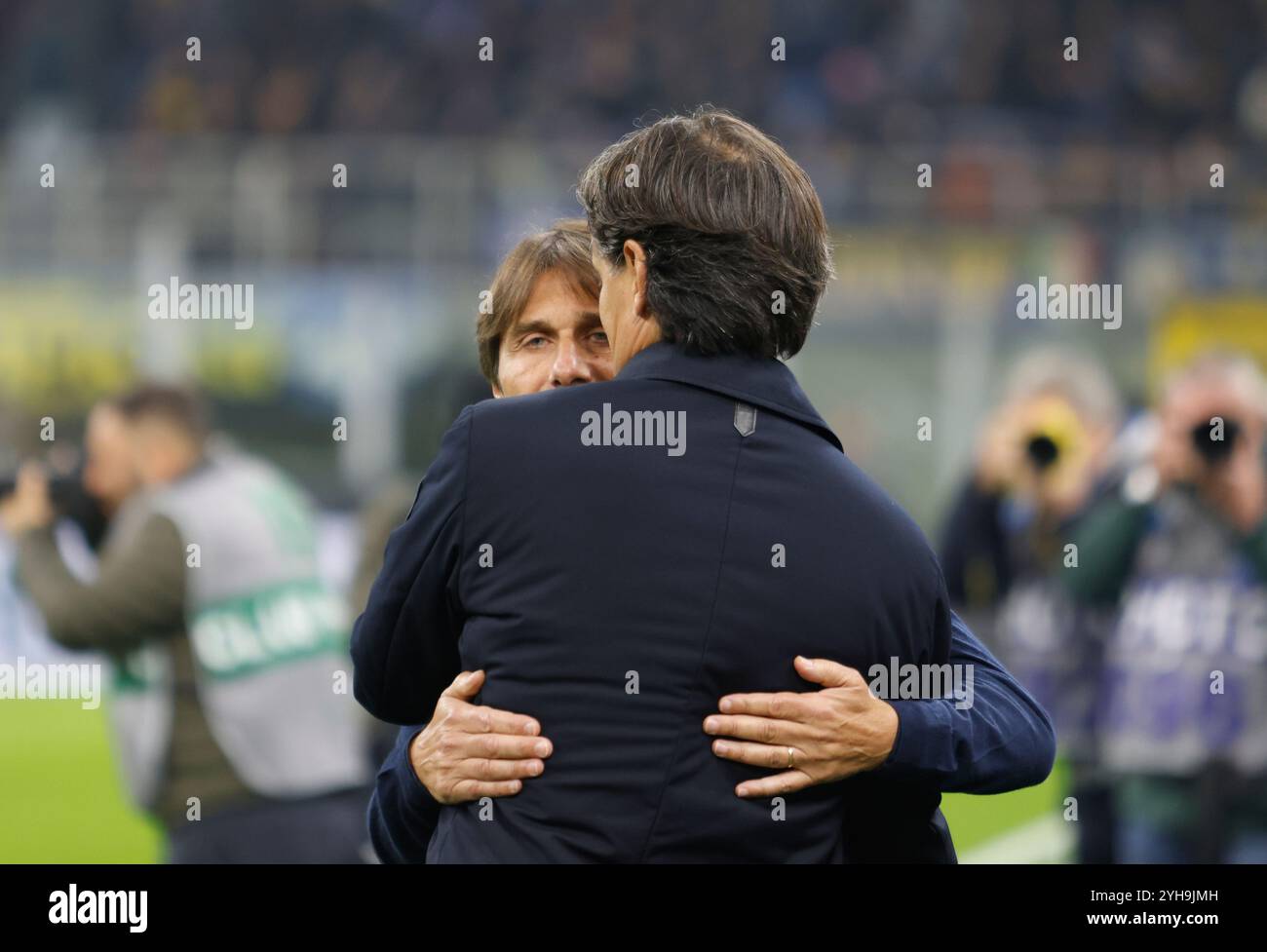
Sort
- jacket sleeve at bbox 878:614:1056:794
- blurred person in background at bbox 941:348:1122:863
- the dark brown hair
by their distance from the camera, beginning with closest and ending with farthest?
jacket sleeve at bbox 878:614:1056:794 < the dark brown hair < blurred person in background at bbox 941:348:1122:863

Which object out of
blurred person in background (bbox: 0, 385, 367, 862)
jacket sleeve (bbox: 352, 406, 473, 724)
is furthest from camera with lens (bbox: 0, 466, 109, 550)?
jacket sleeve (bbox: 352, 406, 473, 724)

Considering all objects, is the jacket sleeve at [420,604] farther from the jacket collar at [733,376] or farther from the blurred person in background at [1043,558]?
the blurred person in background at [1043,558]

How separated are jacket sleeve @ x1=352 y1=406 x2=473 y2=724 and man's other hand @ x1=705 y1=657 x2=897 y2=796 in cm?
30

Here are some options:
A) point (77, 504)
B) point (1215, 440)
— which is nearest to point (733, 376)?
point (77, 504)

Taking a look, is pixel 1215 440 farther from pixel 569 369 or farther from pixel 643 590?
pixel 643 590

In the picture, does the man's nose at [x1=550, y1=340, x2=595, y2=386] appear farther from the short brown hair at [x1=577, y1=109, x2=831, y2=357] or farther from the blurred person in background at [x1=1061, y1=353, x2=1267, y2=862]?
the blurred person in background at [x1=1061, y1=353, x2=1267, y2=862]

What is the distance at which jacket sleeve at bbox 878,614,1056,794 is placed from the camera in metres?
1.76

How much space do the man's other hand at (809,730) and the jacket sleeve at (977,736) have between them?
0.03 m

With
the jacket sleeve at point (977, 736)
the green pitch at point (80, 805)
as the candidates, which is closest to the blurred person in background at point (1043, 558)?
the green pitch at point (80, 805)

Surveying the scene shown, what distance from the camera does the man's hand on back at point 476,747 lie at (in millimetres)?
1670

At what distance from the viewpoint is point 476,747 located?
1.69 m

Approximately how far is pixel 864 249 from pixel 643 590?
28.9 ft

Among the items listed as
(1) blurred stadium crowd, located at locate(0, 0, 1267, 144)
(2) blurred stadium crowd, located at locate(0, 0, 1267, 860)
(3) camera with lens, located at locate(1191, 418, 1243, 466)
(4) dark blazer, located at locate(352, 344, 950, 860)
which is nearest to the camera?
(4) dark blazer, located at locate(352, 344, 950, 860)
